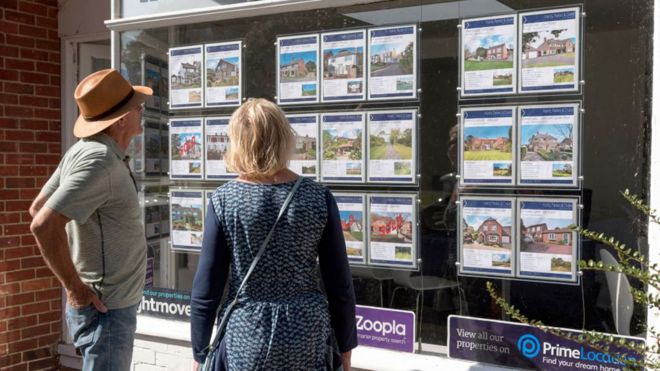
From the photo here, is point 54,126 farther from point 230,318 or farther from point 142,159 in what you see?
point 230,318

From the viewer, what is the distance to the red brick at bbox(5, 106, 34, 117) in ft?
17.4

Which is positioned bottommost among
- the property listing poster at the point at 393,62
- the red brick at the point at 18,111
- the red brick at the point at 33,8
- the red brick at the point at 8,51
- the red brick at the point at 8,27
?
the red brick at the point at 18,111

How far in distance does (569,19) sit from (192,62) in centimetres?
233

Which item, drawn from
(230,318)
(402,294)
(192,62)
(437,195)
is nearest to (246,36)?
(192,62)

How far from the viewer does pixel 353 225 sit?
3842 mm

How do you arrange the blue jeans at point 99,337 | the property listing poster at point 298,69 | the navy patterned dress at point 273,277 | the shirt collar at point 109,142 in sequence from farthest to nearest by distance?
1. the property listing poster at point 298,69
2. the shirt collar at point 109,142
3. the blue jeans at point 99,337
4. the navy patterned dress at point 273,277

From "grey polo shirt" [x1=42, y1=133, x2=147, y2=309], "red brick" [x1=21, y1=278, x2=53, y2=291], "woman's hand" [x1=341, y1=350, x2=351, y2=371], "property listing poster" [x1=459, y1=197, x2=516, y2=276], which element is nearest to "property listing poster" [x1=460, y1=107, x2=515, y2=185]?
"property listing poster" [x1=459, y1=197, x2=516, y2=276]

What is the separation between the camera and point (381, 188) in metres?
3.76

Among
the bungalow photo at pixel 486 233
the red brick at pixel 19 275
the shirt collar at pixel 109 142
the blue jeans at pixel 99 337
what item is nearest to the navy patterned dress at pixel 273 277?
the blue jeans at pixel 99 337

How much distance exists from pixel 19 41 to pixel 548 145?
4.25 meters

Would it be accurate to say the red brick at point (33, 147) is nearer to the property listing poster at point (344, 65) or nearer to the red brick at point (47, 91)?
the red brick at point (47, 91)

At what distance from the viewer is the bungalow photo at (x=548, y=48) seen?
323 cm

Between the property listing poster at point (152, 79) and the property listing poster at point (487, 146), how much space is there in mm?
2115

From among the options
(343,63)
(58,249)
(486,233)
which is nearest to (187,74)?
(343,63)
